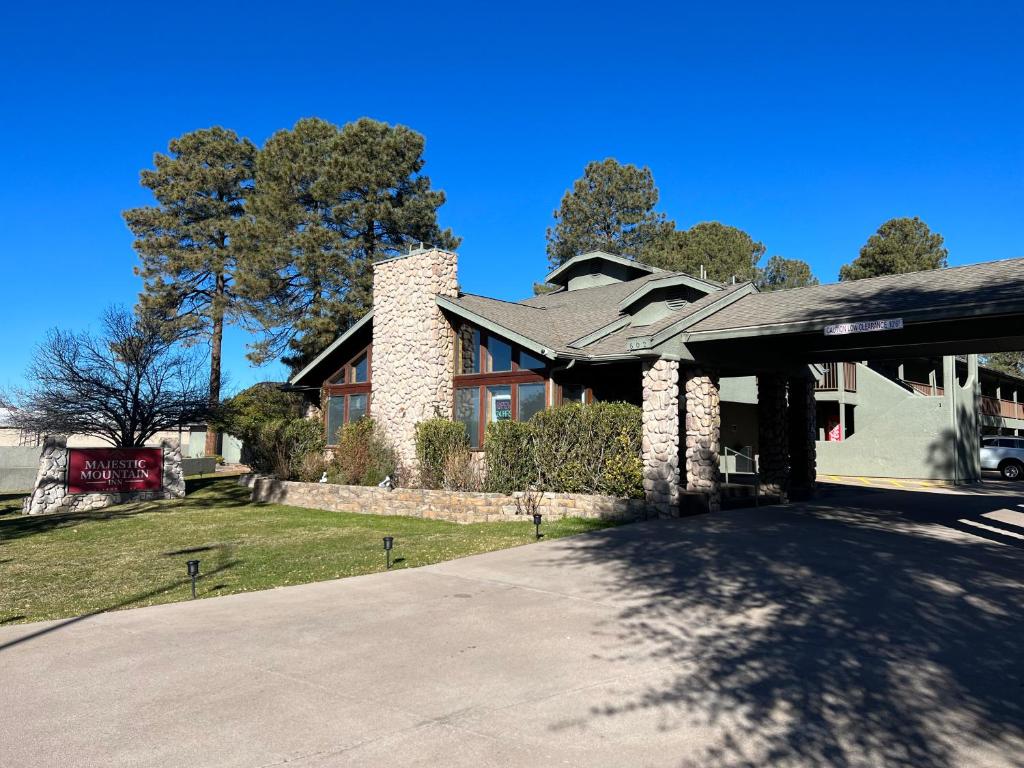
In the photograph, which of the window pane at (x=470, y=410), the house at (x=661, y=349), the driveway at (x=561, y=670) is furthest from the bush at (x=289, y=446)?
the driveway at (x=561, y=670)

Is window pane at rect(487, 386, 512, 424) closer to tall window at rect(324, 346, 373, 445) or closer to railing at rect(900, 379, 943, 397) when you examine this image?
tall window at rect(324, 346, 373, 445)

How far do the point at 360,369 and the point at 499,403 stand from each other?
6.11 meters

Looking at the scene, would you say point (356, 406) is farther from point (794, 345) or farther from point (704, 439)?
point (794, 345)

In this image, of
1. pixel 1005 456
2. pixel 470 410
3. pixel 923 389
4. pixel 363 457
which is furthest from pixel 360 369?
pixel 923 389

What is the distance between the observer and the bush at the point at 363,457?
1934 cm

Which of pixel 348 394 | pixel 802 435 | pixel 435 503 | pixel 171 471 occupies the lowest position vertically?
pixel 435 503

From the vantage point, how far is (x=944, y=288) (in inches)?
481

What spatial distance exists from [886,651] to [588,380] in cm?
1197

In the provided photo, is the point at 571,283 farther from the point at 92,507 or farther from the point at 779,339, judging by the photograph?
the point at 92,507

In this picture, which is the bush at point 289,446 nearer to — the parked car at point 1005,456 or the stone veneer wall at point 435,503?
the stone veneer wall at point 435,503

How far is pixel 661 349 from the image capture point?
13391 mm

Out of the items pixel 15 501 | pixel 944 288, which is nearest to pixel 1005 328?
pixel 944 288

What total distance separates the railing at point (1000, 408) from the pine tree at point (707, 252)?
1387 cm

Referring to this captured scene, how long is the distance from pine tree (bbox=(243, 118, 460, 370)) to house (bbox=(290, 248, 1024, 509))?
8.21 m
